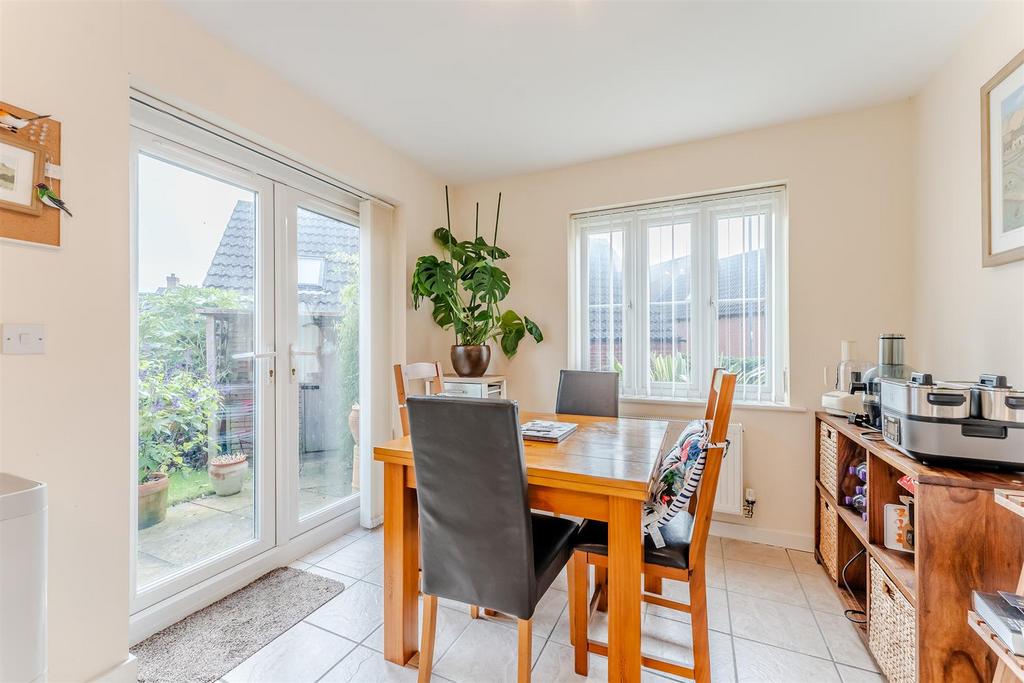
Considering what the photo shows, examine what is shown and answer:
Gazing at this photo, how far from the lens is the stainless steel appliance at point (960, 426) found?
4.07ft

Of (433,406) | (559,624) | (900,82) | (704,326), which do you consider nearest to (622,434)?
(559,624)

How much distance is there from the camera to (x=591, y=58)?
2.00 m

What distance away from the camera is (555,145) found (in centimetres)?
290

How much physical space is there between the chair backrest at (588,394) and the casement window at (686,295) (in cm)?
53

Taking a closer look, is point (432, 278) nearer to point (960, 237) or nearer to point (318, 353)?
point (318, 353)

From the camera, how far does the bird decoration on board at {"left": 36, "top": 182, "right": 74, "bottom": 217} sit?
1.34 m

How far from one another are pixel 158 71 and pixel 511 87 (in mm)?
1531

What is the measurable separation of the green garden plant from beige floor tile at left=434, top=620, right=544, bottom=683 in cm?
188

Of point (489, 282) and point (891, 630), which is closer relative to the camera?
point (891, 630)

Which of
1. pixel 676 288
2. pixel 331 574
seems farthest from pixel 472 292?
pixel 331 574

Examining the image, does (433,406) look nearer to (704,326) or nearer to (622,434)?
(622,434)

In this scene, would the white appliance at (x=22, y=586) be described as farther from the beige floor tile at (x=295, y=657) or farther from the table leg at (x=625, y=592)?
the table leg at (x=625, y=592)

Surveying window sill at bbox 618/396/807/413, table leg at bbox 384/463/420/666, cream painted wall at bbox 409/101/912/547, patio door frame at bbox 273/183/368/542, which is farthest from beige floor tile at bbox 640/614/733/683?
patio door frame at bbox 273/183/368/542

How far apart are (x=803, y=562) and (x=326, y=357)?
308 cm
